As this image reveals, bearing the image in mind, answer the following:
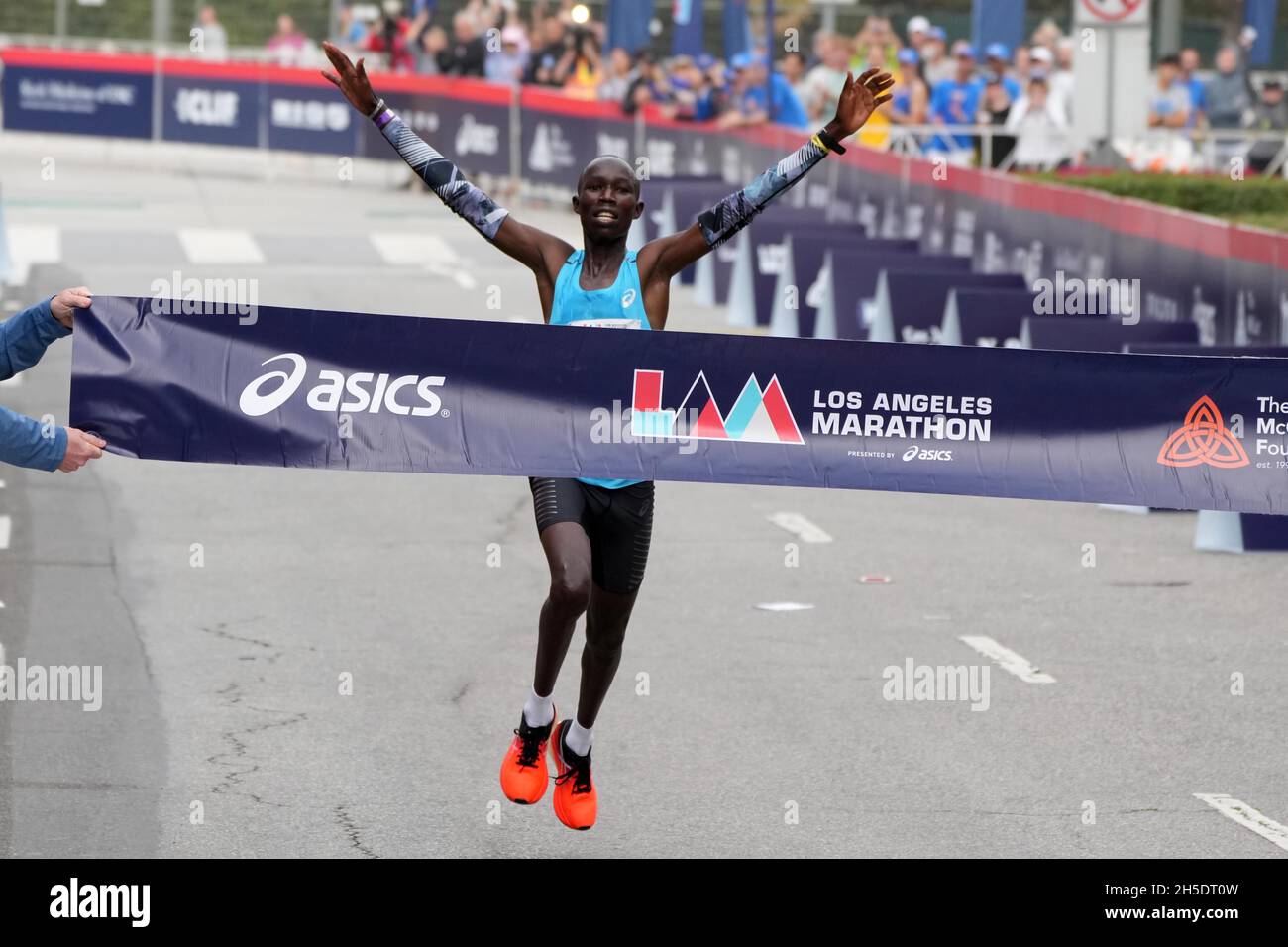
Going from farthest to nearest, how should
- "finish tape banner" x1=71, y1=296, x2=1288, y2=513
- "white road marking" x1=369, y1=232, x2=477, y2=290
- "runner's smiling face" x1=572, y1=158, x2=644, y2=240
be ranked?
"white road marking" x1=369, y1=232, x2=477, y2=290 → "finish tape banner" x1=71, y1=296, x2=1288, y2=513 → "runner's smiling face" x1=572, y1=158, x2=644, y2=240

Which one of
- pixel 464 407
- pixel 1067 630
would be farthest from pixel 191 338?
pixel 1067 630

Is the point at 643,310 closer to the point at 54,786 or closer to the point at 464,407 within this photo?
the point at 464,407

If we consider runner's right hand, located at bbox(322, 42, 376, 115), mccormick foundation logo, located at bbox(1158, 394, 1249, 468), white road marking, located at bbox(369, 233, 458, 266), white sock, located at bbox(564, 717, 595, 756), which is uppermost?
runner's right hand, located at bbox(322, 42, 376, 115)

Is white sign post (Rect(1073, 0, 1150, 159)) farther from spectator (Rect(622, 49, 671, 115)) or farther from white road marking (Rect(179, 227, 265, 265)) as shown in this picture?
white road marking (Rect(179, 227, 265, 265))

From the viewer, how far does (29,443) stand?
281 inches

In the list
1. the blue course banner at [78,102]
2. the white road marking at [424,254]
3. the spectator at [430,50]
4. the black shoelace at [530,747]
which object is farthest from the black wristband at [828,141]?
the blue course banner at [78,102]

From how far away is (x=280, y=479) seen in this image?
15164 mm

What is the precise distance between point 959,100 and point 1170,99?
100 inches

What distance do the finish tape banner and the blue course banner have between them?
32.6 m

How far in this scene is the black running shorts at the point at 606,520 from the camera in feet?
25.2

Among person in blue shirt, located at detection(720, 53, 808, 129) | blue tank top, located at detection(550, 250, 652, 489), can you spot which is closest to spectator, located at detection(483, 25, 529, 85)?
person in blue shirt, located at detection(720, 53, 808, 129)

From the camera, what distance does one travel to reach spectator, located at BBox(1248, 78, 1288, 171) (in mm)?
26250

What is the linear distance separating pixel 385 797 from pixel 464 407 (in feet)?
4.74

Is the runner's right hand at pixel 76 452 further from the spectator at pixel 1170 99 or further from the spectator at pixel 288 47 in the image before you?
the spectator at pixel 288 47
